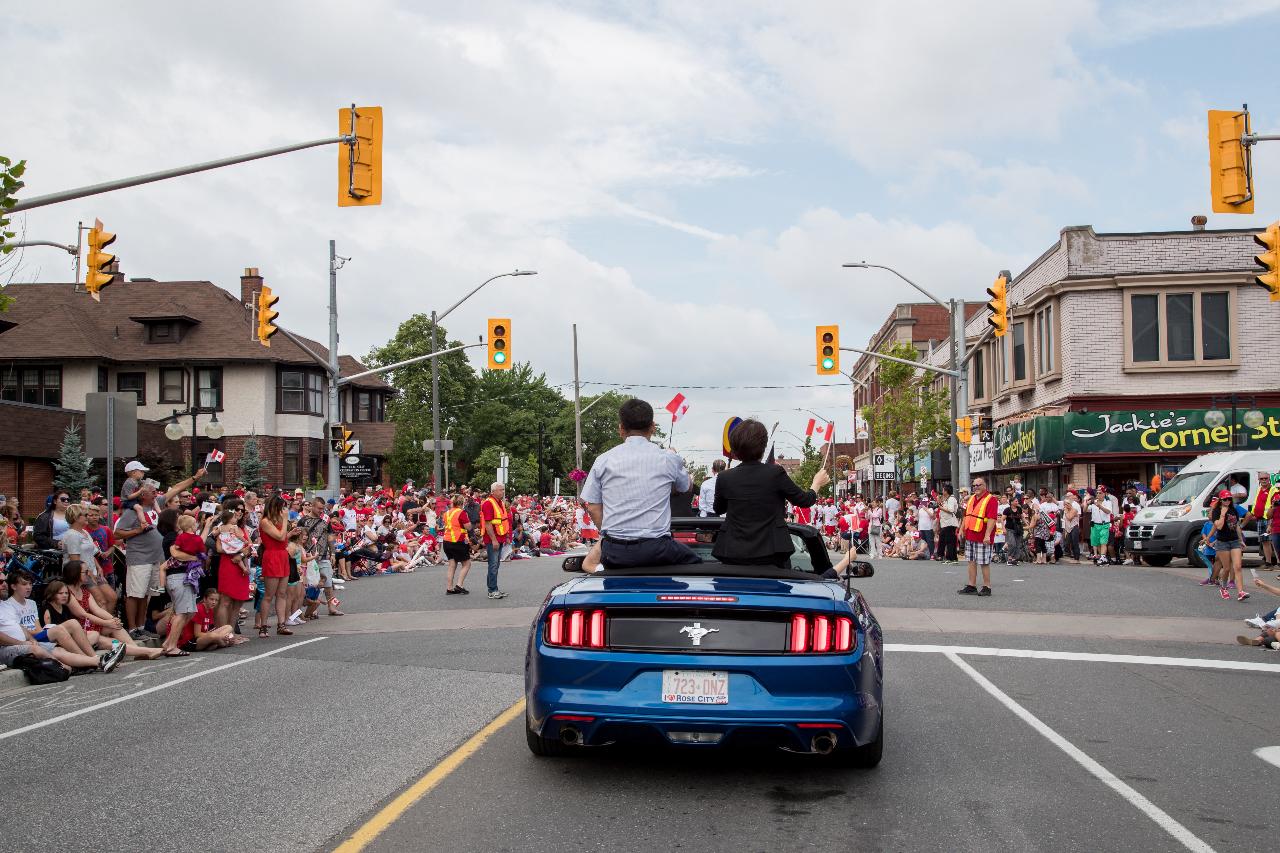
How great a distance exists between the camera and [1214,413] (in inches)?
1304

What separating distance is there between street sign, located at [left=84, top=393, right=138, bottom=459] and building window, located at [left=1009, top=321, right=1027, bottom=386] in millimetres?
30758

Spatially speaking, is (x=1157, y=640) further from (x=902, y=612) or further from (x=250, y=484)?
(x=250, y=484)

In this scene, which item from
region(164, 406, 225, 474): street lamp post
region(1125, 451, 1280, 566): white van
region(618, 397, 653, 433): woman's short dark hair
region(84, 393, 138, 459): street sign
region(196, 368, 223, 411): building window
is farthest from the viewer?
region(196, 368, 223, 411): building window

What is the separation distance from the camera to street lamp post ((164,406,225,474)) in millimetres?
37469

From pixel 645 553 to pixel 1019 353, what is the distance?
36.3 metres

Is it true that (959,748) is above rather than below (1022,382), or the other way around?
below

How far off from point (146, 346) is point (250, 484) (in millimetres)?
8162

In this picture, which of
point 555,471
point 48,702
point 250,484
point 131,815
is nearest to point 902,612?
point 48,702

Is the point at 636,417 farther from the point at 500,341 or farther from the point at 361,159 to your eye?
the point at 500,341

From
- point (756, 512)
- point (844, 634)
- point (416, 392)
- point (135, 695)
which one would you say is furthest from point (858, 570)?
point (416, 392)

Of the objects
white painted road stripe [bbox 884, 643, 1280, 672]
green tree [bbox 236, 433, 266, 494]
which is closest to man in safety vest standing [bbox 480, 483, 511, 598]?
white painted road stripe [bbox 884, 643, 1280, 672]

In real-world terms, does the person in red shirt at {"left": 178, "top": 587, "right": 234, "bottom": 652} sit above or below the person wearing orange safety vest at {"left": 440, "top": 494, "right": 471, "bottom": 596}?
below

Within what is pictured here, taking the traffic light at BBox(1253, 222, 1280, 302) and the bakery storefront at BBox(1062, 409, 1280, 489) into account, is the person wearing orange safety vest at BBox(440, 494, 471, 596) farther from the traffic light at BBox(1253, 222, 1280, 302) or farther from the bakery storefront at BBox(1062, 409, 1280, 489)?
the bakery storefront at BBox(1062, 409, 1280, 489)

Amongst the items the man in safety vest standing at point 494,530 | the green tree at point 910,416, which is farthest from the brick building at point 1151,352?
the man in safety vest standing at point 494,530
